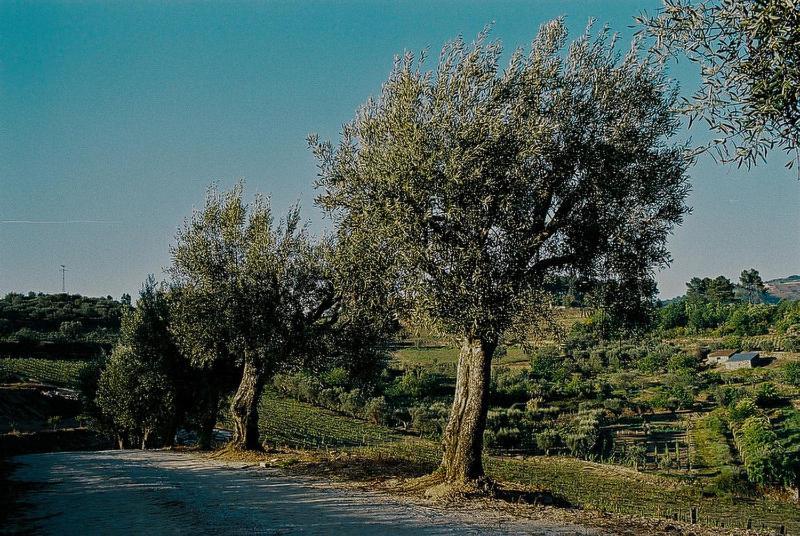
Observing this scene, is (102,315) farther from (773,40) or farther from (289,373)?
(773,40)

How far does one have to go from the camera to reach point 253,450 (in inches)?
1027

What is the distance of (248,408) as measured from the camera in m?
26.1

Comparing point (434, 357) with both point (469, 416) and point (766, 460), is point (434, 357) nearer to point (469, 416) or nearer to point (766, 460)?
point (766, 460)

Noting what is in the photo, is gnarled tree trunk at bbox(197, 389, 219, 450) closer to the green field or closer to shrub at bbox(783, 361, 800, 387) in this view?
the green field

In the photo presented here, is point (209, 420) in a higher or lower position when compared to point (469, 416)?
lower

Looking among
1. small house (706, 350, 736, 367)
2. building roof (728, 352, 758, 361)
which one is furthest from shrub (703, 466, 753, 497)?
small house (706, 350, 736, 367)

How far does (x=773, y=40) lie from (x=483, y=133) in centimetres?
673

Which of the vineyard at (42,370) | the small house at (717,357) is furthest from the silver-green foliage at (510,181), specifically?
the small house at (717,357)

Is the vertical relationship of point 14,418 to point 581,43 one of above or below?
below

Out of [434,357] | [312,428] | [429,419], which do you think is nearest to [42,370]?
[312,428]

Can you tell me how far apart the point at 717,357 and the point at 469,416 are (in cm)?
10184

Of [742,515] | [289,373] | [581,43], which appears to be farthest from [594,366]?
[581,43]

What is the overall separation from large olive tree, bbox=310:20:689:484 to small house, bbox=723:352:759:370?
3624 inches

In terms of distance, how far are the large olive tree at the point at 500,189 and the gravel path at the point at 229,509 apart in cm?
304
